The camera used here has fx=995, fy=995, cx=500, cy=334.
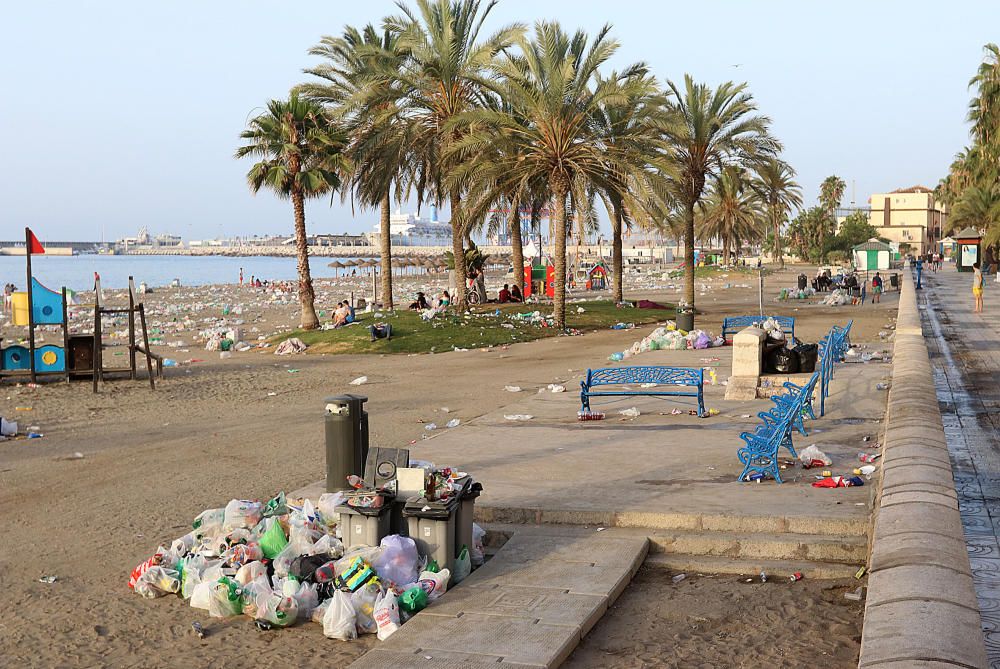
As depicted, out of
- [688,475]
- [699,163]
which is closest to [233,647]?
[688,475]

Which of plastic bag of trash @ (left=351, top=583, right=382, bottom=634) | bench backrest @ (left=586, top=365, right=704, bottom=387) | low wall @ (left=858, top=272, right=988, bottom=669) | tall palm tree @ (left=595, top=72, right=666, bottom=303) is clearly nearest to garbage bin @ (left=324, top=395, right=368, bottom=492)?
plastic bag of trash @ (left=351, top=583, right=382, bottom=634)

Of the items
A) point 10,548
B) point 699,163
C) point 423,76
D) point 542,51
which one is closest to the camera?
point 10,548

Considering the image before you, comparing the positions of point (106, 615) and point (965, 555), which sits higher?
point (965, 555)

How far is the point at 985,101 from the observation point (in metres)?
59.3

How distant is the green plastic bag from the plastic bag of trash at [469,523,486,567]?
4.29 ft

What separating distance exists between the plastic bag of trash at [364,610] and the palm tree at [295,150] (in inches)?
824

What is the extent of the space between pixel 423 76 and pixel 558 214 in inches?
219

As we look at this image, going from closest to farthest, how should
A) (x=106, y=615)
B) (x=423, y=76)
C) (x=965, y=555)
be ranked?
(x=965, y=555), (x=106, y=615), (x=423, y=76)

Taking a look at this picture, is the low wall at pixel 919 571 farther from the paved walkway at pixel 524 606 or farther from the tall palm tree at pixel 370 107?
the tall palm tree at pixel 370 107

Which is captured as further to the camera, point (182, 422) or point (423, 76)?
point (423, 76)

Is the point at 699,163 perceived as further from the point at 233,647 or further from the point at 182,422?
the point at 233,647

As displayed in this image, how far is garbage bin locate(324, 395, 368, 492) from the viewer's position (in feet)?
25.6

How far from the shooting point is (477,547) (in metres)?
7.20

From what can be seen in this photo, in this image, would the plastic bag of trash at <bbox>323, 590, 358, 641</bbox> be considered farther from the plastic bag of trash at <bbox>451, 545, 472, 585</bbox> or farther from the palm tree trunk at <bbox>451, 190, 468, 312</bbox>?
the palm tree trunk at <bbox>451, 190, 468, 312</bbox>
